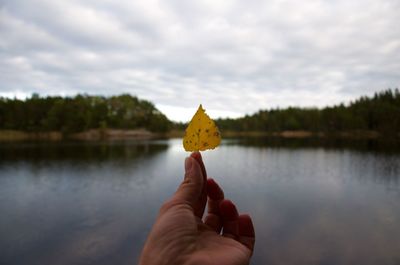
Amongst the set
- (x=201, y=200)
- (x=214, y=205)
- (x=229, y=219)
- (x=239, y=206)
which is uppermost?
(x=201, y=200)

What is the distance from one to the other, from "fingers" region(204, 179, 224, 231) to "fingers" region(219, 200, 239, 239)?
0.05 metres

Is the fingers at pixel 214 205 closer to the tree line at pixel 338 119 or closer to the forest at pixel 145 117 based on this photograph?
the forest at pixel 145 117

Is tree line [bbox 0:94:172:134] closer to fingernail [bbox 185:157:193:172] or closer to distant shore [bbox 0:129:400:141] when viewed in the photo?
distant shore [bbox 0:129:400:141]

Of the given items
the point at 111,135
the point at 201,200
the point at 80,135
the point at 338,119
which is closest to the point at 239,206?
the point at 201,200

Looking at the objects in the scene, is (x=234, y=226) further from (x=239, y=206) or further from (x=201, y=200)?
(x=239, y=206)

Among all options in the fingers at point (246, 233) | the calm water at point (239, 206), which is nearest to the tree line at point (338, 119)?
the calm water at point (239, 206)

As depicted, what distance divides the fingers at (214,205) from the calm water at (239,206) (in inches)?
306

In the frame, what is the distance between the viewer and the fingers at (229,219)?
2.73 metres

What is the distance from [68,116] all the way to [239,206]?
356 feet

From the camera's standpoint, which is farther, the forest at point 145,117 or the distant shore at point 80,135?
the forest at point 145,117

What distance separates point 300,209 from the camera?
14180 millimetres

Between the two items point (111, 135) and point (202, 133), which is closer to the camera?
point (202, 133)

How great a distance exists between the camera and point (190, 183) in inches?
91.9

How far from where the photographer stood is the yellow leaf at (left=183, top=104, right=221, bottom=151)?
2391mm
